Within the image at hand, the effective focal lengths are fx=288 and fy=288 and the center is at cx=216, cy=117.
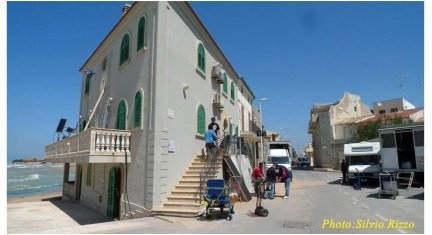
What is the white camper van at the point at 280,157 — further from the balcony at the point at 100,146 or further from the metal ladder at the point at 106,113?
the balcony at the point at 100,146

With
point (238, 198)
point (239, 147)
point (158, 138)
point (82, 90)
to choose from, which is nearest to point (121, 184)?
point (158, 138)

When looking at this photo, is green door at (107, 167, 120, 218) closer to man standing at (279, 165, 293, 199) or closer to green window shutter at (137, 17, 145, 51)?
green window shutter at (137, 17, 145, 51)

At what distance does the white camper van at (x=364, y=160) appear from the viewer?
690 inches

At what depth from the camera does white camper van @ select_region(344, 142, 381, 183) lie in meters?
17.5

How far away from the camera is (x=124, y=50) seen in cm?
1410

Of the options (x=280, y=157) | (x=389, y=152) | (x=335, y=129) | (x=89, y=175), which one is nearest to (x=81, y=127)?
(x=89, y=175)

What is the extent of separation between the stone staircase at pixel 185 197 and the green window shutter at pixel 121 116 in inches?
142

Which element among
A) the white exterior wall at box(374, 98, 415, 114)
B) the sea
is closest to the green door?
the sea

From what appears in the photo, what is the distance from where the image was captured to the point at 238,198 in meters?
12.5

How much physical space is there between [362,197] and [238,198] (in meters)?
5.68

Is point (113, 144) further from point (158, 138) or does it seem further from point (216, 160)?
point (216, 160)

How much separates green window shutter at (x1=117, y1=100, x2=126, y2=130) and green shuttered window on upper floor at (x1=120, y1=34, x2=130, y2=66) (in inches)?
85.8

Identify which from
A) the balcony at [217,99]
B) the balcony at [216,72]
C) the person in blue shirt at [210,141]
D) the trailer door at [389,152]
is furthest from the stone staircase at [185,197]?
the trailer door at [389,152]

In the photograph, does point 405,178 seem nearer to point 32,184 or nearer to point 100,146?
point 100,146
